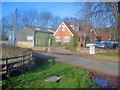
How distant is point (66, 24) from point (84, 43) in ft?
22.8

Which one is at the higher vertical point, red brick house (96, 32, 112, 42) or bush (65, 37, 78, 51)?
red brick house (96, 32, 112, 42)

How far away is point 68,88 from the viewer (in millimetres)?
5098

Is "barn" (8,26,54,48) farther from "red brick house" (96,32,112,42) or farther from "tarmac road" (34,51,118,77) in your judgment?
"tarmac road" (34,51,118,77)

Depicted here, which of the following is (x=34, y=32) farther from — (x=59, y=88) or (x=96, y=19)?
(x=59, y=88)

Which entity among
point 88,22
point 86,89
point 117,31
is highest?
point 88,22

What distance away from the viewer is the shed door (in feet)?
91.4

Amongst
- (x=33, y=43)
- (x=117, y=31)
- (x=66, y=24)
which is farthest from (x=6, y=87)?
(x=33, y=43)

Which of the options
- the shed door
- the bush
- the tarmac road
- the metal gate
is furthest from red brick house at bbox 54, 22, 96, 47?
the tarmac road

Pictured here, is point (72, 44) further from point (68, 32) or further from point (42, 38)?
point (42, 38)

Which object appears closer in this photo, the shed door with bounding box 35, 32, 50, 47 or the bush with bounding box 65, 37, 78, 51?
the bush with bounding box 65, 37, 78, 51

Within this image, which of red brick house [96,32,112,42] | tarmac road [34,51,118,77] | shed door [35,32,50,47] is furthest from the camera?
shed door [35,32,50,47]

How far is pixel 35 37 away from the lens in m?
28.7

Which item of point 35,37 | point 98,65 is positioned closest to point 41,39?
point 35,37

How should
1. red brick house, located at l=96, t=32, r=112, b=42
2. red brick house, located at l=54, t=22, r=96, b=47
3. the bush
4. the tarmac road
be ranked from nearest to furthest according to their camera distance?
the tarmac road < red brick house, located at l=96, t=32, r=112, b=42 < the bush < red brick house, located at l=54, t=22, r=96, b=47
